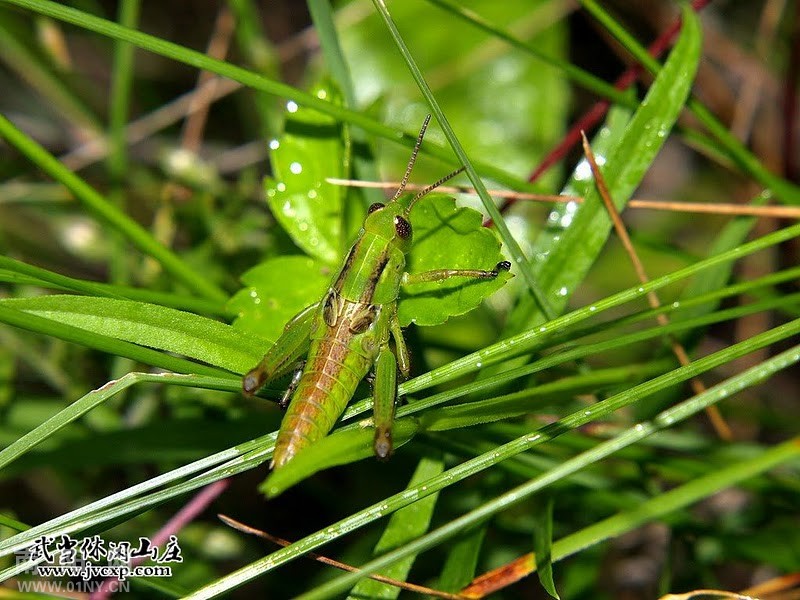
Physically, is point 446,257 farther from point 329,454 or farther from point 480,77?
point 480,77

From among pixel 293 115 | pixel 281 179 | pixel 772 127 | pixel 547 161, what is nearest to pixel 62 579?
pixel 281 179

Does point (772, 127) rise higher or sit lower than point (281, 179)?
higher

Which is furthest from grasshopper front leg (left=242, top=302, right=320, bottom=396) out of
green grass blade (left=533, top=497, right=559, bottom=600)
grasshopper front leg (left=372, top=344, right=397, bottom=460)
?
green grass blade (left=533, top=497, right=559, bottom=600)

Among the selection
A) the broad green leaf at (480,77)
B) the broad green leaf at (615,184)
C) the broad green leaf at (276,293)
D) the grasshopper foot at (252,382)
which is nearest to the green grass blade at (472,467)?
the grasshopper foot at (252,382)

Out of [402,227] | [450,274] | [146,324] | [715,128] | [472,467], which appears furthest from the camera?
[715,128]

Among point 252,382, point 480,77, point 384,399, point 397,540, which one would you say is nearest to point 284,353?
point 252,382

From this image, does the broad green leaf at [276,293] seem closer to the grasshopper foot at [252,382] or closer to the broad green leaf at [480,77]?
the grasshopper foot at [252,382]

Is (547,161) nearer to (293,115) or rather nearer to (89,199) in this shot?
(293,115)
